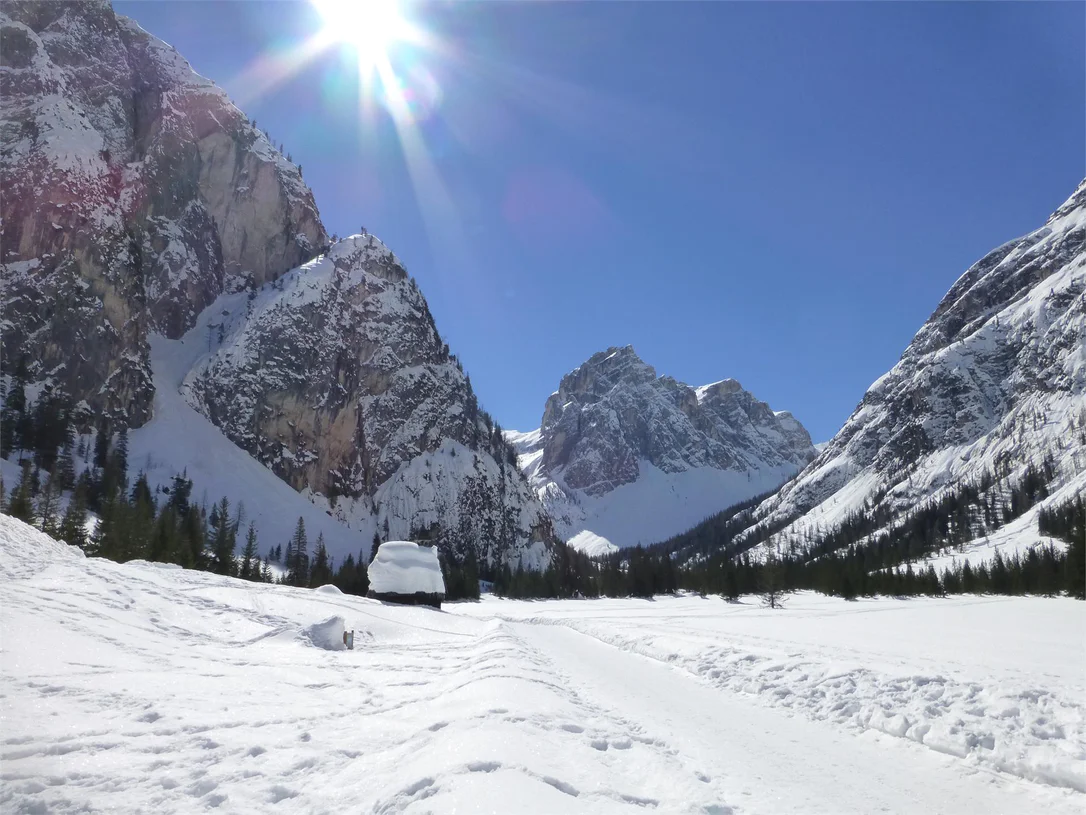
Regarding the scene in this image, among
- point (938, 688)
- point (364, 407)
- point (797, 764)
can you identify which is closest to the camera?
point (797, 764)

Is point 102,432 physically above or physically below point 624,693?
above

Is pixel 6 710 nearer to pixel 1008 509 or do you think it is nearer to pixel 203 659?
pixel 203 659

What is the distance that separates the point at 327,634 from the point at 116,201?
15146 centimetres

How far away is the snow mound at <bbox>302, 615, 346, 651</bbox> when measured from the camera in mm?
16984

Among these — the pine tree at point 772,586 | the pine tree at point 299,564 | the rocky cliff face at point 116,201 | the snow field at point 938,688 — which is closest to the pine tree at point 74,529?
the pine tree at point 299,564

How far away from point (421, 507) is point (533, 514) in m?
38.2

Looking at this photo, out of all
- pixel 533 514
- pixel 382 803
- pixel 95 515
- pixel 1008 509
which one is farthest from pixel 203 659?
pixel 1008 509

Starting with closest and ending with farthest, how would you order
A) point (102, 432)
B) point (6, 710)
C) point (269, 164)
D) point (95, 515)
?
point (6, 710), point (95, 515), point (102, 432), point (269, 164)

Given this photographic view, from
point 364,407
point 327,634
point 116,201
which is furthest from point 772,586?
point 116,201

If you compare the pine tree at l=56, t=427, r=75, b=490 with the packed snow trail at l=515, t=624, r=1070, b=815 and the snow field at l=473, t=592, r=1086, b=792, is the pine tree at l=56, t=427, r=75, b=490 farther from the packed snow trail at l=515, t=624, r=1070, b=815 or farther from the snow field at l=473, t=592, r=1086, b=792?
the packed snow trail at l=515, t=624, r=1070, b=815

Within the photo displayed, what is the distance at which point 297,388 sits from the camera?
14550 cm

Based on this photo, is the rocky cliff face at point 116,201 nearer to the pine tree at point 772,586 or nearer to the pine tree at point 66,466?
the pine tree at point 66,466

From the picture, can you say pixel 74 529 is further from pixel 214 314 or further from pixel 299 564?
pixel 214 314

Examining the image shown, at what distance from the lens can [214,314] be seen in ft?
503
